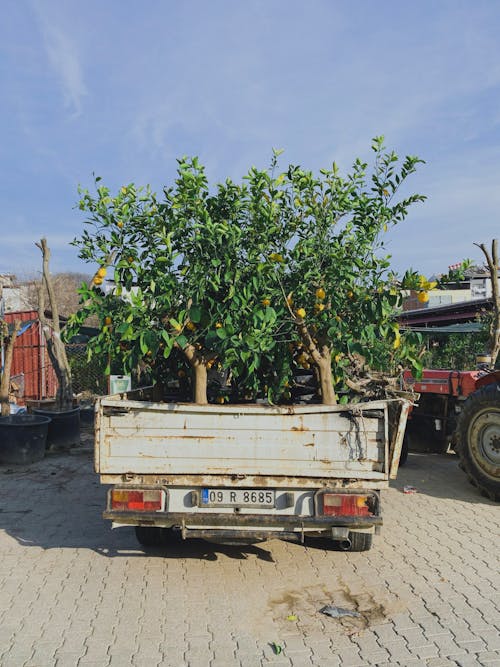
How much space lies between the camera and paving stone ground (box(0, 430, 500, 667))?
3350mm

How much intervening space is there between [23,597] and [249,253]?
3101mm

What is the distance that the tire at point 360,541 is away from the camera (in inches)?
192

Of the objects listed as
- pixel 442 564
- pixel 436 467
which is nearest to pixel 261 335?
pixel 442 564

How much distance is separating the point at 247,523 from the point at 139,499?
2.79ft

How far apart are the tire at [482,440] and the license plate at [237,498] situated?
11.3 ft

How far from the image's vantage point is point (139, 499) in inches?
169

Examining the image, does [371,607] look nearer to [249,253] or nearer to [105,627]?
[105,627]

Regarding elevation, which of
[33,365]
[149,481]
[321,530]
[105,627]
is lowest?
[105,627]

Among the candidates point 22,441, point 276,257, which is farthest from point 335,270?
point 22,441

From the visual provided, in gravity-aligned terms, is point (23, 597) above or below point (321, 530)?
below

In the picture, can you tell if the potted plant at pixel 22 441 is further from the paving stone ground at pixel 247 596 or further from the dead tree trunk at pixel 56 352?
the paving stone ground at pixel 247 596

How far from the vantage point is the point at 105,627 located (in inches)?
144

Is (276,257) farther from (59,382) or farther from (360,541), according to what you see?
(59,382)

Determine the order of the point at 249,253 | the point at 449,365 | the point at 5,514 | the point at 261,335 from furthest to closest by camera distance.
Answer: the point at 449,365, the point at 5,514, the point at 249,253, the point at 261,335
